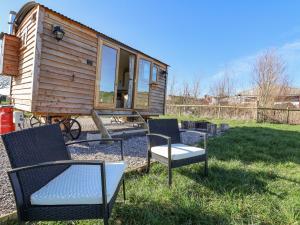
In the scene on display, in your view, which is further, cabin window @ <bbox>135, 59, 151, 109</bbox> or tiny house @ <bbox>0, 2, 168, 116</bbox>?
cabin window @ <bbox>135, 59, 151, 109</bbox>

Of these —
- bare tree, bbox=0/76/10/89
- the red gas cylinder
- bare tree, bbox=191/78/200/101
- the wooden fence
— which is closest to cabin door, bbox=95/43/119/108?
the red gas cylinder

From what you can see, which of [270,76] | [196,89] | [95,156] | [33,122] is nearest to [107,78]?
[95,156]

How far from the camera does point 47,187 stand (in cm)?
148

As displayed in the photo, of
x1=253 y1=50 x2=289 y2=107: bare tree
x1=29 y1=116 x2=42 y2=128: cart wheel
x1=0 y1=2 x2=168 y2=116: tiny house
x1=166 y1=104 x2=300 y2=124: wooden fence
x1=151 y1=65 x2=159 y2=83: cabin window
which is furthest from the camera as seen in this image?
x1=253 y1=50 x2=289 y2=107: bare tree

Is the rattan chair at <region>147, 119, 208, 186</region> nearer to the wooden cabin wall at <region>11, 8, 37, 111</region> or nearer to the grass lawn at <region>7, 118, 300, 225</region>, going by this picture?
the grass lawn at <region>7, 118, 300, 225</region>

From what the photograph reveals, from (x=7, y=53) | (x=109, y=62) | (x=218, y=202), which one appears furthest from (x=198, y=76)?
(x=218, y=202)

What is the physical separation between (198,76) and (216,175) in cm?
2027

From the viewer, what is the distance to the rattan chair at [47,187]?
1.27 m

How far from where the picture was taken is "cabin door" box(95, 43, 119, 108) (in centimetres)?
567

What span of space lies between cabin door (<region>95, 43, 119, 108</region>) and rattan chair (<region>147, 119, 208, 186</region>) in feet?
9.45

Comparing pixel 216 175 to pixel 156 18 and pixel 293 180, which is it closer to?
pixel 293 180

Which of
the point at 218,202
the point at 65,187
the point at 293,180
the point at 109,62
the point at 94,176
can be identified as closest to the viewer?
the point at 65,187

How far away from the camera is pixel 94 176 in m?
1.68

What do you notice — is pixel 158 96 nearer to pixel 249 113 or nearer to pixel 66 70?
pixel 66 70
